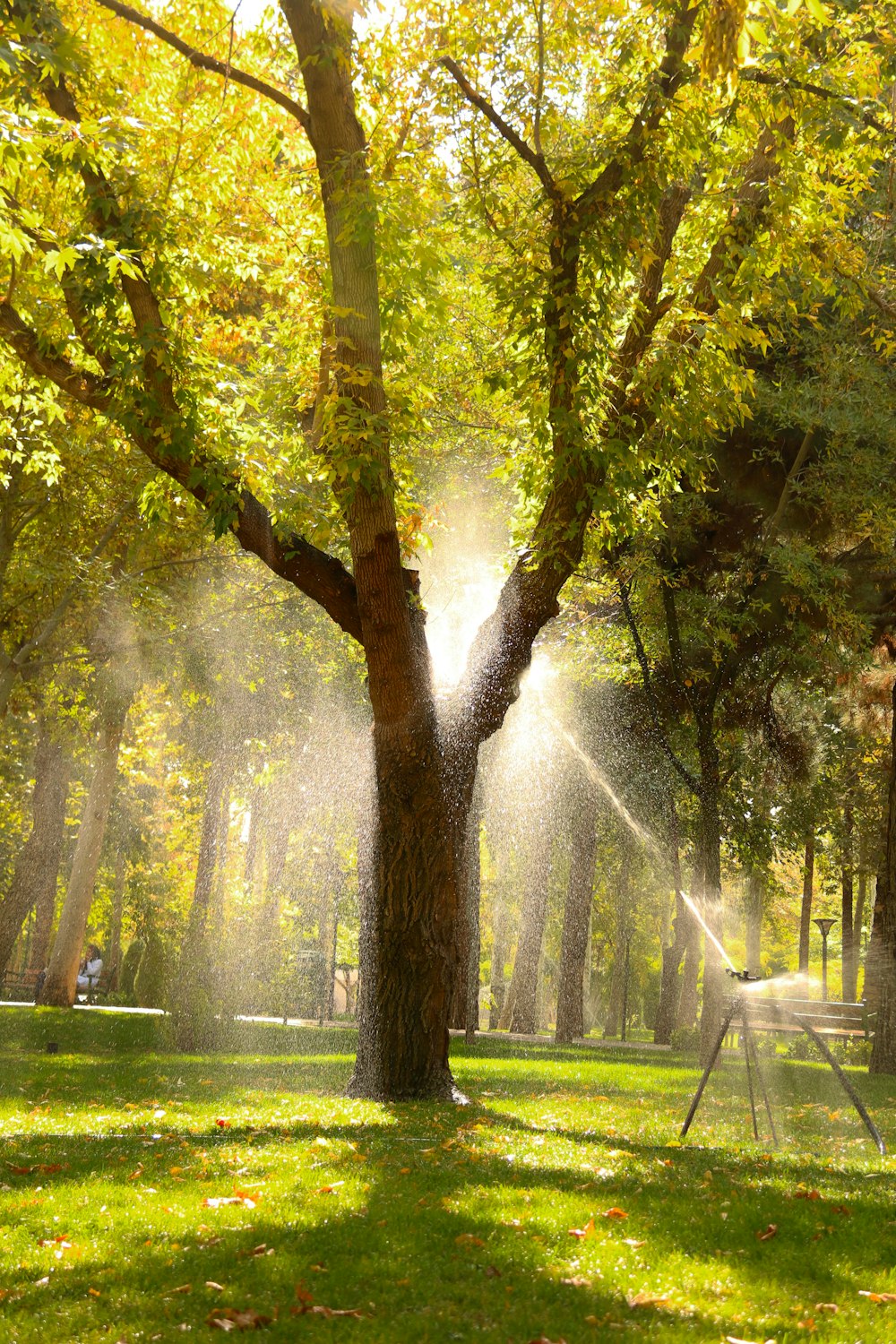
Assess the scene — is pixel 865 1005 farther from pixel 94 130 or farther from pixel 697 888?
pixel 94 130

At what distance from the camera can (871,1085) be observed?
15.4 metres

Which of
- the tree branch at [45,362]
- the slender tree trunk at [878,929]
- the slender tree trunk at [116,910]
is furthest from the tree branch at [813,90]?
the slender tree trunk at [116,910]

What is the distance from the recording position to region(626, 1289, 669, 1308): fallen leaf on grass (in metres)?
4.18

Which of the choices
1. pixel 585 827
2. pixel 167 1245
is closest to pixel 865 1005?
pixel 585 827

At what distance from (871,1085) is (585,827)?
28.3 ft

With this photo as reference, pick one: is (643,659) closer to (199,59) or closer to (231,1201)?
(199,59)

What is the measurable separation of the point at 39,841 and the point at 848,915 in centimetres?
2103

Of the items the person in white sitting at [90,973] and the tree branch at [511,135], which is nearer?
the tree branch at [511,135]

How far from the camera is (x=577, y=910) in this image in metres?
22.6

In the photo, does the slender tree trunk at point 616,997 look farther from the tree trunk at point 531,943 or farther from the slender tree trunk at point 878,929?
the slender tree trunk at point 878,929

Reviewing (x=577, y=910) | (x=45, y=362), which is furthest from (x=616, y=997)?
(x=45, y=362)

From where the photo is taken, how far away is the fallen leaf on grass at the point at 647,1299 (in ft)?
13.7

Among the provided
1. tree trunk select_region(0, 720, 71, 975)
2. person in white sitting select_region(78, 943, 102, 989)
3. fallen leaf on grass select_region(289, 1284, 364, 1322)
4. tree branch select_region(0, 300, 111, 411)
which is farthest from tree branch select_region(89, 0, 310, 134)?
person in white sitting select_region(78, 943, 102, 989)

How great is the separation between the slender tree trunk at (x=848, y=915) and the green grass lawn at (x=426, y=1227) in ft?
56.4
